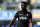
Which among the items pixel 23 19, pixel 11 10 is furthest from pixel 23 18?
pixel 11 10

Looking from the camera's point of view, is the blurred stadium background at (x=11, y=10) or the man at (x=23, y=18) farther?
the blurred stadium background at (x=11, y=10)

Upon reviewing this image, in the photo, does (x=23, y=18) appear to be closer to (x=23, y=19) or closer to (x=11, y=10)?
(x=23, y=19)

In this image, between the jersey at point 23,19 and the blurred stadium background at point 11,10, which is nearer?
the jersey at point 23,19

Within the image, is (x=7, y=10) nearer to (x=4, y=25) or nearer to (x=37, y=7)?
(x=4, y=25)

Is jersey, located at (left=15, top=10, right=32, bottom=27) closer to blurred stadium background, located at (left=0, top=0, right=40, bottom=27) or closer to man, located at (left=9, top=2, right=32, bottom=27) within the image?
man, located at (left=9, top=2, right=32, bottom=27)

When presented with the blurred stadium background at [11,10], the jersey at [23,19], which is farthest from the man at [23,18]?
the blurred stadium background at [11,10]

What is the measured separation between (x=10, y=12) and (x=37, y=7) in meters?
1.09

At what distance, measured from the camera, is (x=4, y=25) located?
14.4ft

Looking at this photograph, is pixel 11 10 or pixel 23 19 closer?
pixel 23 19

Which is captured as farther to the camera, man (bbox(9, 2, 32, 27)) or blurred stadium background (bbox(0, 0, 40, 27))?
blurred stadium background (bbox(0, 0, 40, 27))

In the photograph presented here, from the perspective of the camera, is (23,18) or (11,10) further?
(11,10)

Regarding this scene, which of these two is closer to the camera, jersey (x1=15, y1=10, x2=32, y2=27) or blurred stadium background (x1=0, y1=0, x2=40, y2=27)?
jersey (x1=15, y1=10, x2=32, y2=27)

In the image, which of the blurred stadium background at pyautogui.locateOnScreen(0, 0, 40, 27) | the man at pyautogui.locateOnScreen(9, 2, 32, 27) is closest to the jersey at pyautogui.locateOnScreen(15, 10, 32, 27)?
the man at pyautogui.locateOnScreen(9, 2, 32, 27)

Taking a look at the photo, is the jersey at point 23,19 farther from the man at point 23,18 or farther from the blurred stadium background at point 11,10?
the blurred stadium background at point 11,10
